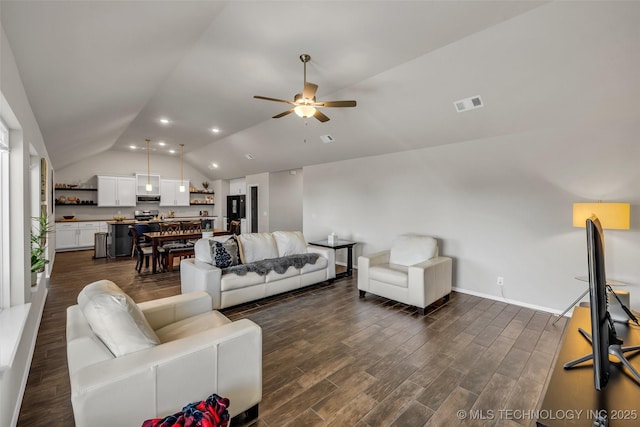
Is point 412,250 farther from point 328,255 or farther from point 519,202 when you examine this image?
point 519,202

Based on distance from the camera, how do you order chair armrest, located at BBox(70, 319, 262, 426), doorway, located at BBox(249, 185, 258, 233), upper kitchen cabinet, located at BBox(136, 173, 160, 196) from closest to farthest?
chair armrest, located at BBox(70, 319, 262, 426), upper kitchen cabinet, located at BBox(136, 173, 160, 196), doorway, located at BBox(249, 185, 258, 233)

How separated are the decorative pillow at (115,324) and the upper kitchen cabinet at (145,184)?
8730 millimetres

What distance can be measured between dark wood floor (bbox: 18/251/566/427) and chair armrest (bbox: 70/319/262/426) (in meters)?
0.42

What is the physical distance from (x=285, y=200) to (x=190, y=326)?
7166 mm

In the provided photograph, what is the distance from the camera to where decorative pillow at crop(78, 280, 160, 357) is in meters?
1.54

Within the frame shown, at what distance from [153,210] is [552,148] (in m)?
10.8

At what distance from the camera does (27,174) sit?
241cm

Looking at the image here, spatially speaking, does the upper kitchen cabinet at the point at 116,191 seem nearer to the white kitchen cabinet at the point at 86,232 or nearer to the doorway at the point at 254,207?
the white kitchen cabinet at the point at 86,232

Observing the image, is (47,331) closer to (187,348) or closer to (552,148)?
(187,348)

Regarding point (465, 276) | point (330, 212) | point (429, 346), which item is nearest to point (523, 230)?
point (465, 276)

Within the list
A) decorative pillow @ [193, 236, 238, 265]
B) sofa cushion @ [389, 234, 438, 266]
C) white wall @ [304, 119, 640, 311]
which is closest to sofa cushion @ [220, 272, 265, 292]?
decorative pillow @ [193, 236, 238, 265]

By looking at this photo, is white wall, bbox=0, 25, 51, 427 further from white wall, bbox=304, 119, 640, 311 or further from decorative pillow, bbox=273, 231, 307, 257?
white wall, bbox=304, 119, 640, 311

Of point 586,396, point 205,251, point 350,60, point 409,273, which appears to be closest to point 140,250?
point 205,251

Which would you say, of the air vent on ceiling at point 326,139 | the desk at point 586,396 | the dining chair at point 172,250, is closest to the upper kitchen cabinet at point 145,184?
the dining chair at point 172,250
